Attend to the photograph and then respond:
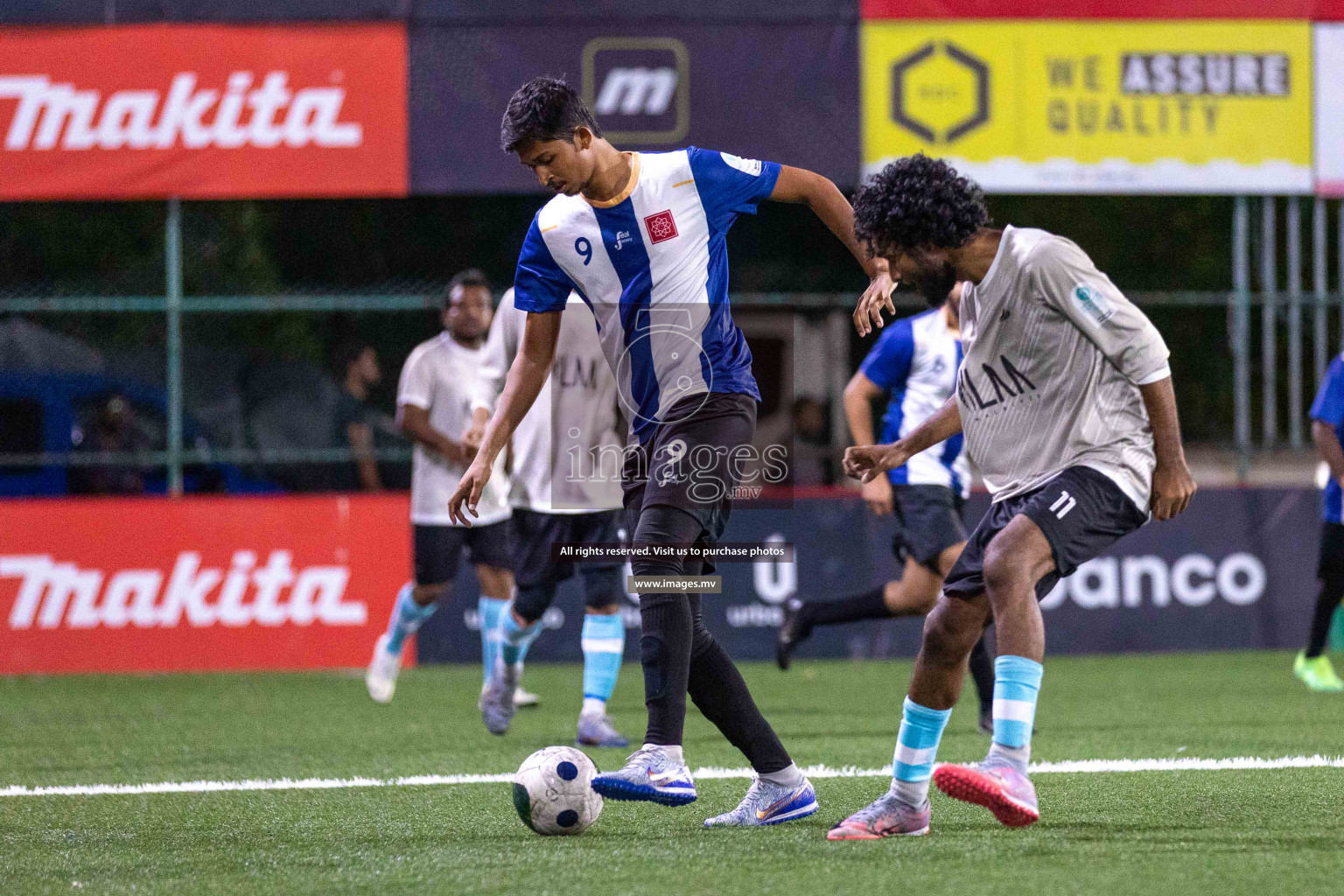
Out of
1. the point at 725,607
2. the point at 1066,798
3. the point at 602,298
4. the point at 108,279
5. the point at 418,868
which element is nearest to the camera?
the point at 418,868

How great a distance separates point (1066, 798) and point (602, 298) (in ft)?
7.03

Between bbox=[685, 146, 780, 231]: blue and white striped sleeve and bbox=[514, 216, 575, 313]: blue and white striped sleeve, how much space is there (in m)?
0.48

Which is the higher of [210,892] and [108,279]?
[108,279]

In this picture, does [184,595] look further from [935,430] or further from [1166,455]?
[1166,455]

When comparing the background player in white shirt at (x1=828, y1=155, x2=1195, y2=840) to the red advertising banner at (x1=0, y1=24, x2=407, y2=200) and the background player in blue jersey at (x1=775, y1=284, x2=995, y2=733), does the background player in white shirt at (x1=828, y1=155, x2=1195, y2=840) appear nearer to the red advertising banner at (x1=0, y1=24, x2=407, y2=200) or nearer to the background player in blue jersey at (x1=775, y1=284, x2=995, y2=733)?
the background player in blue jersey at (x1=775, y1=284, x2=995, y2=733)

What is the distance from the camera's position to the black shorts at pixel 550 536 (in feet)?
26.1

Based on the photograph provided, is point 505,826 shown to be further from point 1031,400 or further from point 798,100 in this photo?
point 798,100

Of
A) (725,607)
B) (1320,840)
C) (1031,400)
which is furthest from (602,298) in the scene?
(725,607)

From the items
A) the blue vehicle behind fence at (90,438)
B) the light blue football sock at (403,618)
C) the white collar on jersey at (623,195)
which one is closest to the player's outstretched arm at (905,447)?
the white collar on jersey at (623,195)

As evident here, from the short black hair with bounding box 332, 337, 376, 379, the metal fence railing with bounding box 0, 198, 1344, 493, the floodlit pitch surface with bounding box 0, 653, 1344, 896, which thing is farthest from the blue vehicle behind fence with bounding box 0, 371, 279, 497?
the floodlit pitch surface with bounding box 0, 653, 1344, 896

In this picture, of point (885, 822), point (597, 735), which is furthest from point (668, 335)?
point (597, 735)

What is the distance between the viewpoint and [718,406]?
16.3 feet

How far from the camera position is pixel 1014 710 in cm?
453

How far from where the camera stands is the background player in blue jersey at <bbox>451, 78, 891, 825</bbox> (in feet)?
15.9
